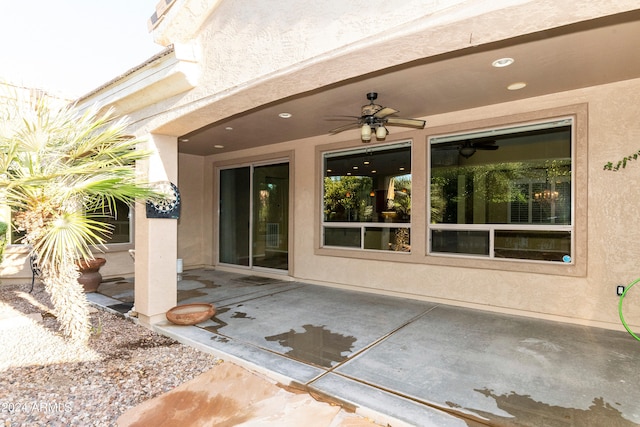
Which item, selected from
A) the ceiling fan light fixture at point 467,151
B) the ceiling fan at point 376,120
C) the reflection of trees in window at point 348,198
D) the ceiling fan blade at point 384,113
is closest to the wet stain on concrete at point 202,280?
the reflection of trees in window at point 348,198

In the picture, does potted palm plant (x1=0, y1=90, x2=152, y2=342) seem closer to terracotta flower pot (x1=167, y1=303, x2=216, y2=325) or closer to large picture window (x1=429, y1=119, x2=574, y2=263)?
terracotta flower pot (x1=167, y1=303, x2=216, y2=325)

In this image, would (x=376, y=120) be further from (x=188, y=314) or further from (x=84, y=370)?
(x=84, y=370)

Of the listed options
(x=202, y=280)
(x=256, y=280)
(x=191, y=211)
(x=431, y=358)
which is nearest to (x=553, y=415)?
(x=431, y=358)

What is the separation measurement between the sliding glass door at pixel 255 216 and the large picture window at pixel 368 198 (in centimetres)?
120

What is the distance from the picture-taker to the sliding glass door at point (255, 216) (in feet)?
24.3

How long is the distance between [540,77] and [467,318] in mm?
3178

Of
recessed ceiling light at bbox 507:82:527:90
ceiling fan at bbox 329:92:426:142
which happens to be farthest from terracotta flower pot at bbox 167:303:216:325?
recessed ceiling light at bbox 507:82:527:90

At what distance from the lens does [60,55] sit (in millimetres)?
7707

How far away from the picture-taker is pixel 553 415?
227 cm

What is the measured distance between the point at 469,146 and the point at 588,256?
2.19m

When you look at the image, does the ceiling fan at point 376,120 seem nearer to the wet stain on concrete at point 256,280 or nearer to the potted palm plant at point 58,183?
the potted palm plant at point 58,183

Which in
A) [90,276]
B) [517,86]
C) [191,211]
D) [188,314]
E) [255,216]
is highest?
[517,86]

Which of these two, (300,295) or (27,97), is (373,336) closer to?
(300,295)

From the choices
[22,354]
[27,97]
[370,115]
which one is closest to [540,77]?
[370,115]
